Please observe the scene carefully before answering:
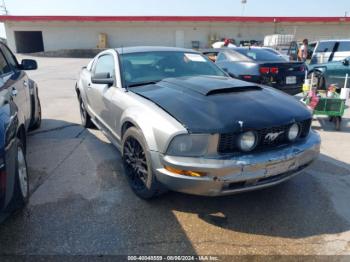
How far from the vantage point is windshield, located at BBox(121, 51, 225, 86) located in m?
4.02

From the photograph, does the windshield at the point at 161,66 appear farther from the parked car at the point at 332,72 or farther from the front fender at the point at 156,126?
the parked car at the point at 332,72

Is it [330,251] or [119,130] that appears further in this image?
[119,130]

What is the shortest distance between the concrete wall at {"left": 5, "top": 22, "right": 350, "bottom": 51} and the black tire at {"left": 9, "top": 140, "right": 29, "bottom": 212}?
1298 inches

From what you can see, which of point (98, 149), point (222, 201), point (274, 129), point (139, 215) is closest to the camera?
point (274, 129)

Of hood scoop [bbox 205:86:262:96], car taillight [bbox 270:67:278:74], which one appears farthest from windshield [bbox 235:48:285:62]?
hood scoop [bbox 205:86:262:96]

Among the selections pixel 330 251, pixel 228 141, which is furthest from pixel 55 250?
pixel 330 251

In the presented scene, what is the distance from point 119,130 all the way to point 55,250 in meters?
1.49

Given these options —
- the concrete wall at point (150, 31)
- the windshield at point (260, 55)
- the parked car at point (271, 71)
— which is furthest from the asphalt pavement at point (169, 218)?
the concrete wall at point (150, 31)

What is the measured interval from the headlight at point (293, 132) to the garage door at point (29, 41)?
38.9 metres

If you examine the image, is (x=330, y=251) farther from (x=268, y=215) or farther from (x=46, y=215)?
(x=46, y=215)

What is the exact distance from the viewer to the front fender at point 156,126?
277cm

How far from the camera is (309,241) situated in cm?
279

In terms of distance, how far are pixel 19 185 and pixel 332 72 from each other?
9.32 metres

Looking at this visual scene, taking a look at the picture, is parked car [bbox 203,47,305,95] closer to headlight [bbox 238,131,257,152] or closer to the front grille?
the front grille
